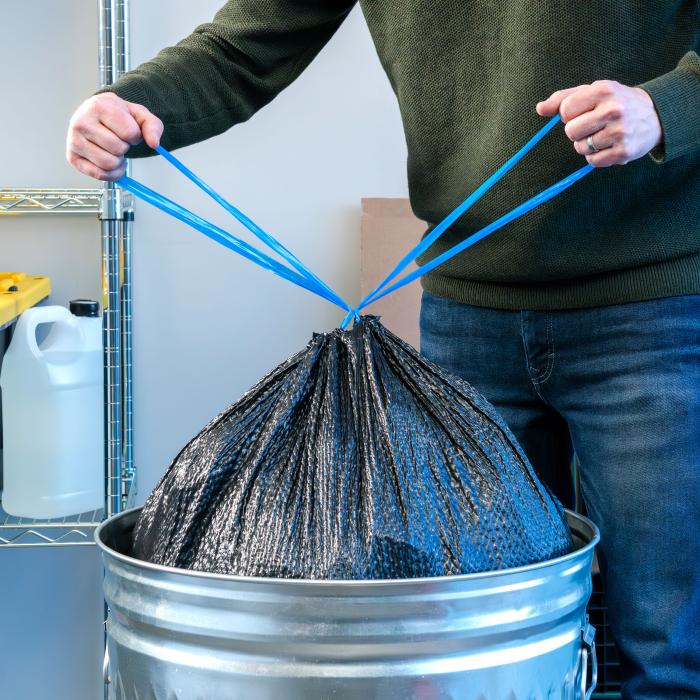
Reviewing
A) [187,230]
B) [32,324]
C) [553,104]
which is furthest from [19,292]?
[553,104]

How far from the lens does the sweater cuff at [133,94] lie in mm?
727

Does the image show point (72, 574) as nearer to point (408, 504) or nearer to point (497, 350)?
point (497, 350)

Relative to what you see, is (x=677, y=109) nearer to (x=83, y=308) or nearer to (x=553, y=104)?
(x=553, y=104)

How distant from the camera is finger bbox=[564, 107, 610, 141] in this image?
613 millimetres

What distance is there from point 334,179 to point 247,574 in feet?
3.39

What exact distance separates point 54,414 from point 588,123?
96 centimetres

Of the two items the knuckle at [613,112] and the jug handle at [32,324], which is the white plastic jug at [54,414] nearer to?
the jug handle at [32,324]

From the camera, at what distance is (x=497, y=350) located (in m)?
0.89

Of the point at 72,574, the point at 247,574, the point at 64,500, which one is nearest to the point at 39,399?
the point at 64,500

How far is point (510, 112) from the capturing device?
80 cm

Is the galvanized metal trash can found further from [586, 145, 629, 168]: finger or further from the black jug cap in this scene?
the black jug cap

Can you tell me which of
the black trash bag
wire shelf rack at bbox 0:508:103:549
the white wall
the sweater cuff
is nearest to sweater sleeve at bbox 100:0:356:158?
the sweater cuff

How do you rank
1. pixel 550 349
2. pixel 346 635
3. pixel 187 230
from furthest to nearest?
1. pixel 187 230
2. pixel 550 349
3. pixel 346 635

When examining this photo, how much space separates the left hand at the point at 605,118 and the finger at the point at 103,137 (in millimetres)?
314
